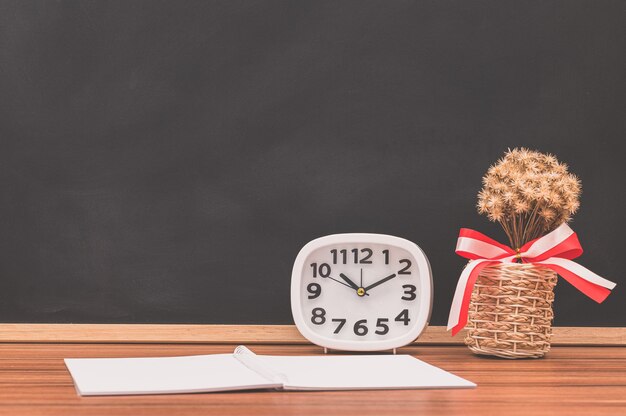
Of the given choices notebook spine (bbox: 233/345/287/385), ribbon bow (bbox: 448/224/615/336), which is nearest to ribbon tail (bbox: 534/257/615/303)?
ribbon bow (bbox: 448/224/615/336)

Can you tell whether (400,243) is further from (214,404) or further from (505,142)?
(214,404)

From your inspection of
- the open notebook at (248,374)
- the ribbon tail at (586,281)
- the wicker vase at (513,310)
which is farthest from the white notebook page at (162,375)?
the ribbon tail at (586,281)

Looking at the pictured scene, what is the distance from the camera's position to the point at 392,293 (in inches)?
55.2

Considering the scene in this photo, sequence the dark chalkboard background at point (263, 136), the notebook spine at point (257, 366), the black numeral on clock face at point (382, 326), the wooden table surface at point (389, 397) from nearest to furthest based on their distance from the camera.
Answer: the wooden table surface at point (389, 397)
the notebook spine at point (257, 366)
the black numeral on clock face at point (382, 326)
the dark chalkboard background at point (263, 136)

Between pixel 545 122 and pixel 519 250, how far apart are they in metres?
0.34

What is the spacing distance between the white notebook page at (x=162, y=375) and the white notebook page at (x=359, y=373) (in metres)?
0.05

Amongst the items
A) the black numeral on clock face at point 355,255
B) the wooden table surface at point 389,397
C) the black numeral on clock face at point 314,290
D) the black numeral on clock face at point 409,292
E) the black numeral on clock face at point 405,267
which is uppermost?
the black numeral on clock face at point 355,255

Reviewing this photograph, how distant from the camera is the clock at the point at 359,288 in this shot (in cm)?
138

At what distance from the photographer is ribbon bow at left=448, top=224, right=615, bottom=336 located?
1286mm

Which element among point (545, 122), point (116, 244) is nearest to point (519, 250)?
point (545, 122)

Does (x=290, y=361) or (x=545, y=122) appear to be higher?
(x=545, y=122)

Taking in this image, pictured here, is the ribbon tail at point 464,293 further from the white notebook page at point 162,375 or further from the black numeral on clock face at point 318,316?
the white notebook page at point 162,375

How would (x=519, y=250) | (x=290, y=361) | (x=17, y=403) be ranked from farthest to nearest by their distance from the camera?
(x=519, y=250), (x=290, y=361), (x=17, y=403)

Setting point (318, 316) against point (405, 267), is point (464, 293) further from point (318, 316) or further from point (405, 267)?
point (318, 316)
